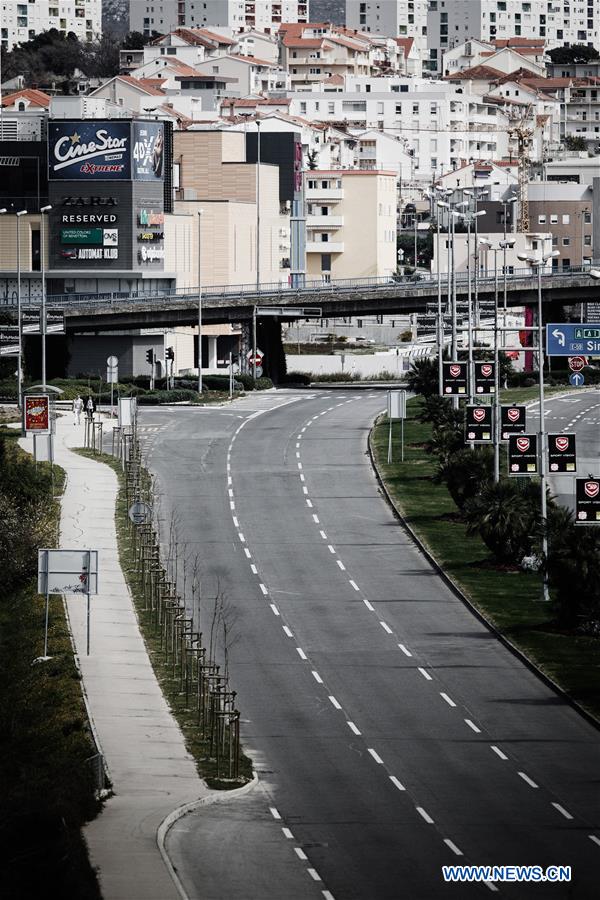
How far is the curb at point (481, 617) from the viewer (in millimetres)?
46031

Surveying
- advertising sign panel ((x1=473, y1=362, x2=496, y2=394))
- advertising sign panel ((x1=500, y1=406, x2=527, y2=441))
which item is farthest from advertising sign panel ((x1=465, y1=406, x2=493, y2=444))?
advertising sign panel ((x1=473, y1=362, x2=496, y2=394))

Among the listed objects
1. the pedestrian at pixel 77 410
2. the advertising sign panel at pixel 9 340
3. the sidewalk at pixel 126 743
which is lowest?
the sidewalk at pixel 126 743

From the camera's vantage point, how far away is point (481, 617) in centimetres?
5688

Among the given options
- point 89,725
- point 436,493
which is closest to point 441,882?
point 89,725

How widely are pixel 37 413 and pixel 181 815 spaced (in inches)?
1653

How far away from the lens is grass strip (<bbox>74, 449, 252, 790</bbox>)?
1545 inches

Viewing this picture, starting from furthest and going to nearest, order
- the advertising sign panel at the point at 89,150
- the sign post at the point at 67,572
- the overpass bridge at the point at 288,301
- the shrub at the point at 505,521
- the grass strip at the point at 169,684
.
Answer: the advertising sign panel at the point at 89,150 → the overpass bridge at the point at 288,301 → the shrub at the point at 505,521 → the sign post at the point at 67,572 → the grass strip at the point at 169,684

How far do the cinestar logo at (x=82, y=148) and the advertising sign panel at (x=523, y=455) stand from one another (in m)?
87.5

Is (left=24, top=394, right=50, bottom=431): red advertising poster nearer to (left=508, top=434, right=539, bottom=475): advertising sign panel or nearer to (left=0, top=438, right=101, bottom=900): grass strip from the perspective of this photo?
(left=0, top=438, right=101, bottom=900): grass strip

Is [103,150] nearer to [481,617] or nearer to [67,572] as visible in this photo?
[481,617]

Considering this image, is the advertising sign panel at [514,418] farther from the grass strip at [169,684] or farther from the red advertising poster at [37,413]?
the red advertising poster at [37,413]

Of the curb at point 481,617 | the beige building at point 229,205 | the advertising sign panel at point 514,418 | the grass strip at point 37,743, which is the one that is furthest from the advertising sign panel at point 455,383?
the beige building at point 229,205

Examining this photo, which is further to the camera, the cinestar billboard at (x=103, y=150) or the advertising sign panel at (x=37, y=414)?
the cinestar billboard at (x=103, y=150)

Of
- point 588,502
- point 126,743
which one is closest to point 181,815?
point 126,743
